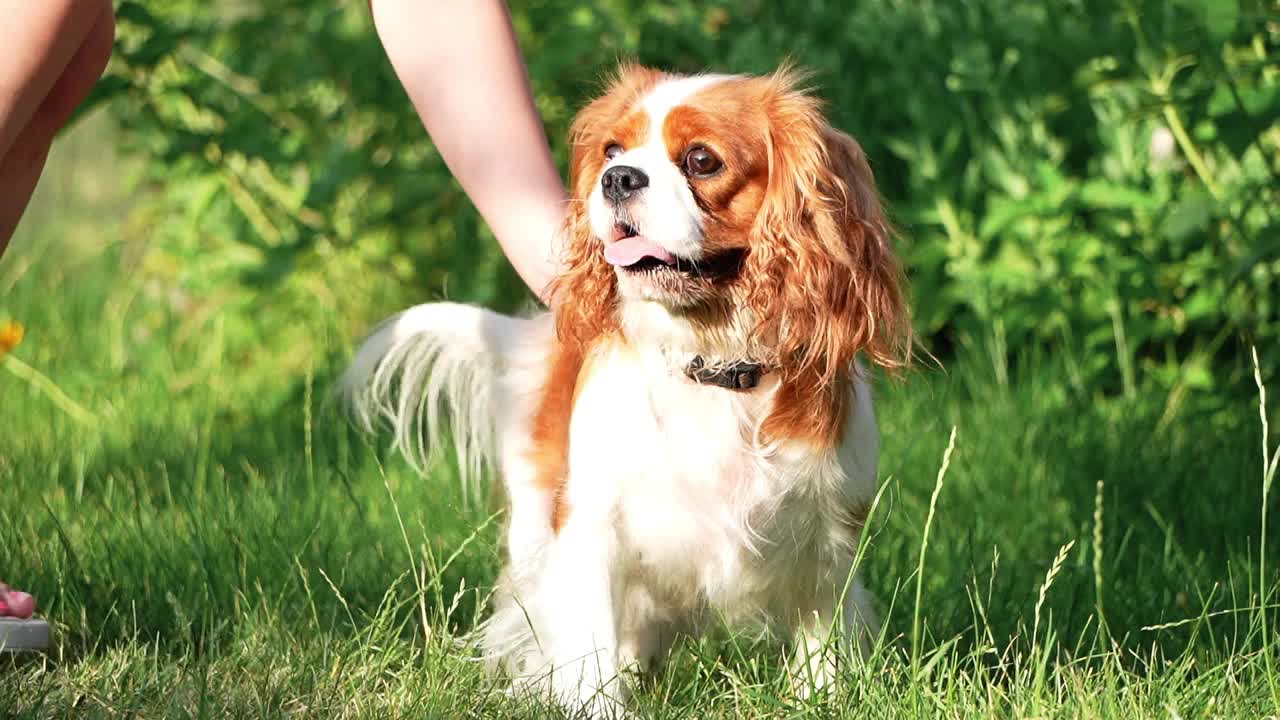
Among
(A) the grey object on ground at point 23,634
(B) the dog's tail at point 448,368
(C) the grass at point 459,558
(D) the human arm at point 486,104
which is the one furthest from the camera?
(B) the dog's tail at point 448,368

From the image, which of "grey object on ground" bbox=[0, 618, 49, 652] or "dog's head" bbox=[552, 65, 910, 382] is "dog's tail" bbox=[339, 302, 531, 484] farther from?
"grey object on ground" bbox=[0, 618, 49, 652]

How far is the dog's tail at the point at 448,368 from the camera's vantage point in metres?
3.06

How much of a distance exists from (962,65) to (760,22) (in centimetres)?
68

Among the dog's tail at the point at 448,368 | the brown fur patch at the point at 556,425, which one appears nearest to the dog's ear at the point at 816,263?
the brown fur patch at the point at 556,425

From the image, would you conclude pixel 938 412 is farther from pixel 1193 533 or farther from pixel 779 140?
pixel 779 140

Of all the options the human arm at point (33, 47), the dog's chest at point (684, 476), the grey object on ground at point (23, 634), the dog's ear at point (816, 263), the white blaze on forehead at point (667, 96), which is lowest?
the grey object on ground at point (23, 634)

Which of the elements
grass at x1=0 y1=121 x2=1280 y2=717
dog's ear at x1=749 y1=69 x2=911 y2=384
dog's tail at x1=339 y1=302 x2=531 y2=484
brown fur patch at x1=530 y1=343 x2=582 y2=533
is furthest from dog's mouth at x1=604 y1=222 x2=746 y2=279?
dog's tail at x1=339 y1=302 x2=531 y2=484

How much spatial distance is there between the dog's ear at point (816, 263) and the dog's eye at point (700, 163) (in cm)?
10

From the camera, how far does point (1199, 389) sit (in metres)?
4.15

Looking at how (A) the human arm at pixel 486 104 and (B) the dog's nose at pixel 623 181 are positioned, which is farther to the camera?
(A) the human arm at pixel 486 104

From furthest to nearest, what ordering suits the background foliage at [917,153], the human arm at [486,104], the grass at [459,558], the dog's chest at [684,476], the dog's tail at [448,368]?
the background foliage at [917,153] → the dog's tail at [448,368] → the human arm at [486,104] → the dog's chest at [684,476] → the grass at [459,558]

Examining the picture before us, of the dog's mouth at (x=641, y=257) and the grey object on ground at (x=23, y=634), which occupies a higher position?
the dog's mouth at (x=641, y=257)

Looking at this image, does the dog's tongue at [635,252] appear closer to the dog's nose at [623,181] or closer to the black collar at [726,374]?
the dog's nose at [623,181]

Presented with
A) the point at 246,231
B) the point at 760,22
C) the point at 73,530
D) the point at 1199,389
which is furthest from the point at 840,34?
the point at 73,530
